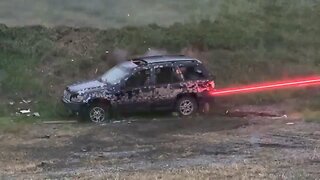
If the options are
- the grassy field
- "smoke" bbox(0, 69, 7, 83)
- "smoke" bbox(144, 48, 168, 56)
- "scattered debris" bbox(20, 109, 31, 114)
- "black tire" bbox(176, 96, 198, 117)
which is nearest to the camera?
"black tire" bbox(176, 96, 198, 117)

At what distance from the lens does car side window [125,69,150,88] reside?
17875 millimetres

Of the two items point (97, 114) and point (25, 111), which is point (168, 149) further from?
point (25, 111)

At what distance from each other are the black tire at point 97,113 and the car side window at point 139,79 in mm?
864

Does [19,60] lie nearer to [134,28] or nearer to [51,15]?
[51,15]

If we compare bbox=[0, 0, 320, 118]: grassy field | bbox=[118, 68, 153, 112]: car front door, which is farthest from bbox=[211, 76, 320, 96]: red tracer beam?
bbox=[118, 68, 153, 112]: car front door

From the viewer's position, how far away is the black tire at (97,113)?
1752 centimetres

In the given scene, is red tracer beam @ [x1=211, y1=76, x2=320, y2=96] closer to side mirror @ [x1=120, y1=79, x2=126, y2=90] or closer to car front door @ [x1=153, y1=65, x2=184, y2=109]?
car front door @ [x1=153, y1=65, x2=184, y2=109]

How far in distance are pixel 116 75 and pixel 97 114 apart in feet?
4.27

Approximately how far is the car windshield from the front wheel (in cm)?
78

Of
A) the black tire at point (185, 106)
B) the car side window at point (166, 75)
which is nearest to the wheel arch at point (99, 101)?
the car side window at point (166, 75)

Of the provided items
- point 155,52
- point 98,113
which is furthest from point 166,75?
point 155,52

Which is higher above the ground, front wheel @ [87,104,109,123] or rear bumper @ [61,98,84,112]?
rear bumper @ [61,98,84,112]

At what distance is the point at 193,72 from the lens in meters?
18.5

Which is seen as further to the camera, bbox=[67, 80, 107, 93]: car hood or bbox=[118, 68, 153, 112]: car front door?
bbox=[118, 68, 153, 112]: car front door
